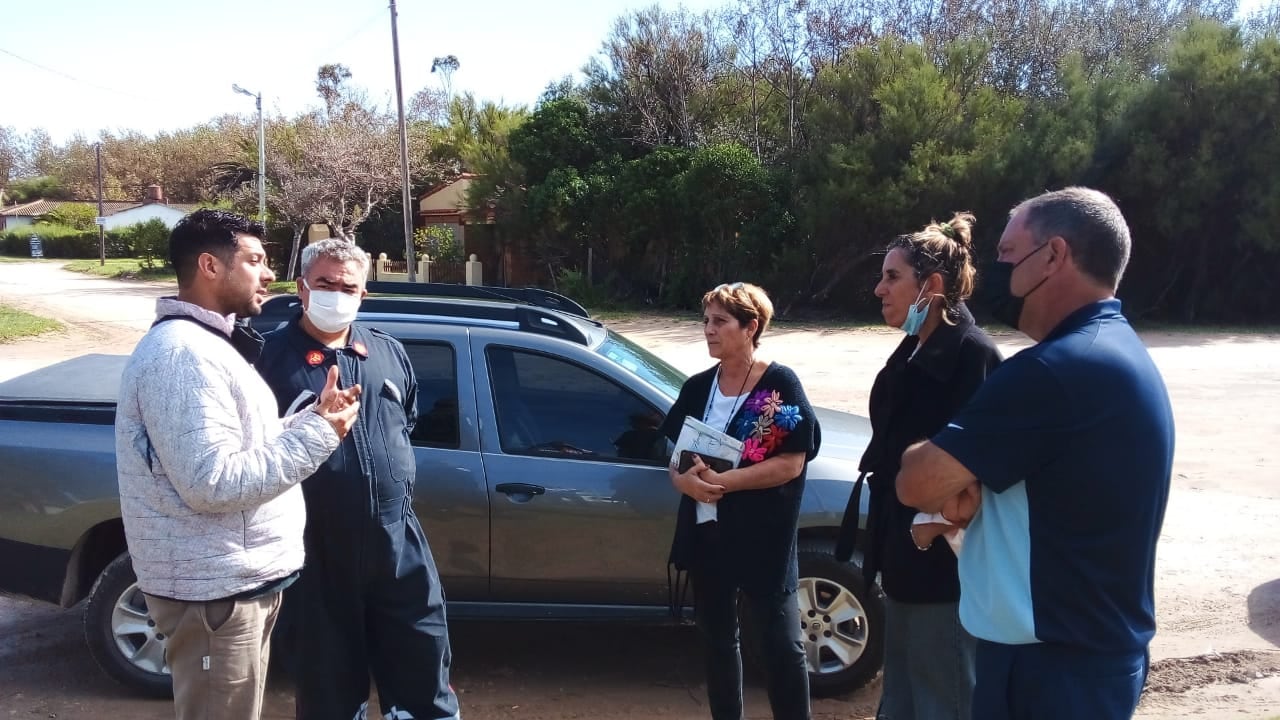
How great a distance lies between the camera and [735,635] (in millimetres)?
3393

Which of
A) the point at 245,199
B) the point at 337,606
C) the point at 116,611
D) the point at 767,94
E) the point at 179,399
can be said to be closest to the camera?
the point at 179,399

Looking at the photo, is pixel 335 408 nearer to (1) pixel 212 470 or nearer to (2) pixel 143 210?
(1) pixel 212 470

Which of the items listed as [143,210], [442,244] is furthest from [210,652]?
[143,210]

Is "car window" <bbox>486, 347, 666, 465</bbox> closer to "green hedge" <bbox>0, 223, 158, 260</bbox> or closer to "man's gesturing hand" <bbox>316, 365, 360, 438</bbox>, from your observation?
"man's gesturing hand" <bbox>316, 365, 360, 438</bbox>

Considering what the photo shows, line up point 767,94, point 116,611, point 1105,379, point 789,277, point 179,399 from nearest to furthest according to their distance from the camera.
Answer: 1. point 1105,379
2. point 179,399
3. point 116,611
4. point 789,277
5. point 767,94

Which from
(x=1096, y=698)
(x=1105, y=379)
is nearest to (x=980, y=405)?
(x=1105, y=379)

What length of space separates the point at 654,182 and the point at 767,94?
4.26 metres

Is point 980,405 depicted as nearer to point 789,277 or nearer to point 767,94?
point 789,277

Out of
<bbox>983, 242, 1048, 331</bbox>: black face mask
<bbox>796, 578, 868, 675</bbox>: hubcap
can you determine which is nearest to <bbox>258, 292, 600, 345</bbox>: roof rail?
<bbox>796, 578, 868, 675</bbox>: hubcap

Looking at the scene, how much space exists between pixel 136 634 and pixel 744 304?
298cm

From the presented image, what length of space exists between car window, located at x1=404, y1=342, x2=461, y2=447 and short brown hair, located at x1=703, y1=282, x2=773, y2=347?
4.36ft

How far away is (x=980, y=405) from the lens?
190cm

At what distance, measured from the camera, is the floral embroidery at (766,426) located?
10.8 ft

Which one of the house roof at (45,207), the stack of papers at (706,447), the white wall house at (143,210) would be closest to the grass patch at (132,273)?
the white wall house at (143,210)
